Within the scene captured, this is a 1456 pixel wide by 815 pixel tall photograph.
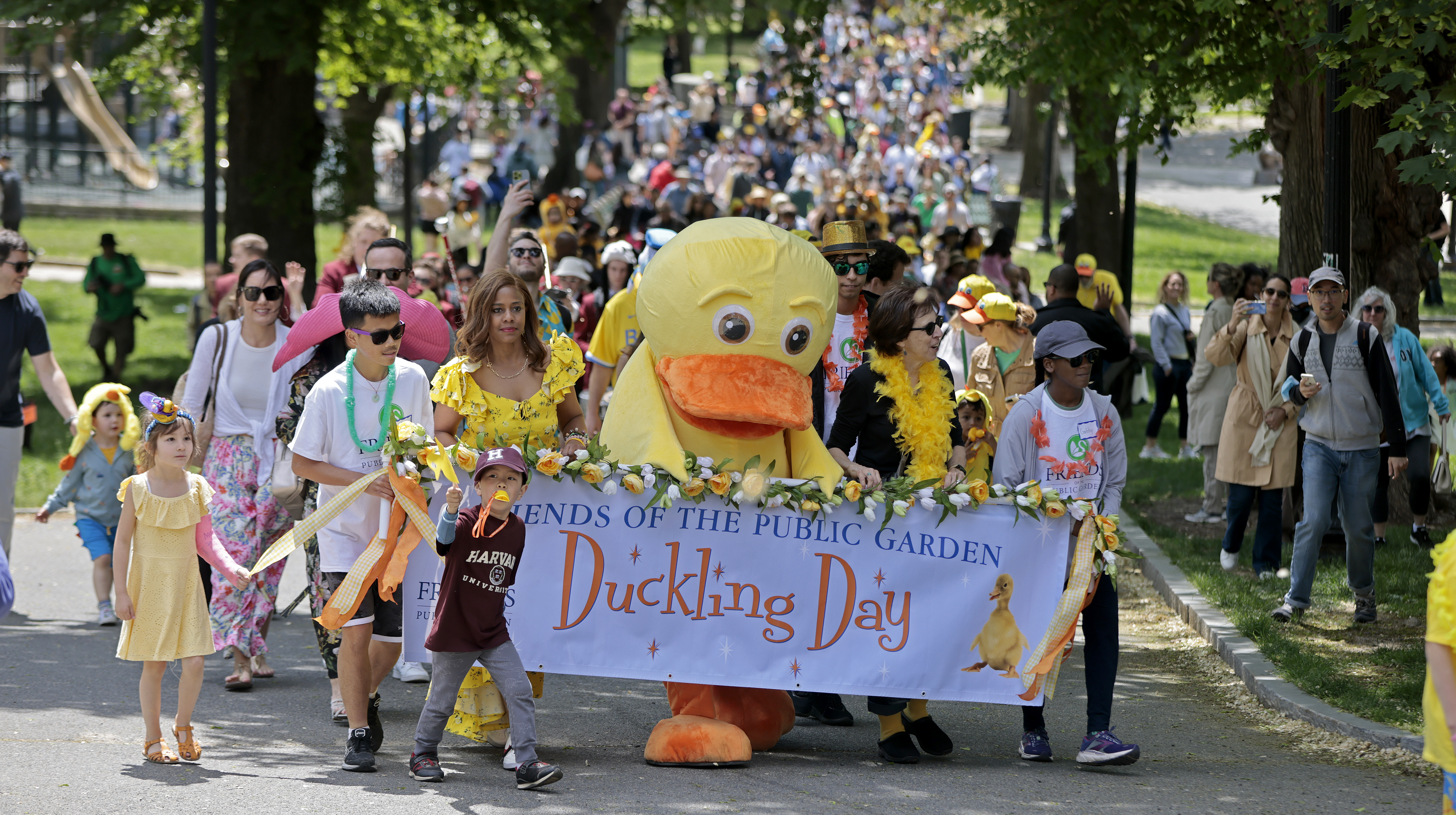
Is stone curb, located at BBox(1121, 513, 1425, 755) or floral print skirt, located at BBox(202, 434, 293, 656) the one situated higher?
floral print skirt, located at BBox(202, 434, 293, 656)

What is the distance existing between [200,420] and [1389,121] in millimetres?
5942

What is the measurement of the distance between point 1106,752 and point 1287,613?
3079 mm

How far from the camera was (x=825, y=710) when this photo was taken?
7.37m

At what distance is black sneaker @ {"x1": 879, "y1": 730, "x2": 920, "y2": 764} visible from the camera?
257 inches

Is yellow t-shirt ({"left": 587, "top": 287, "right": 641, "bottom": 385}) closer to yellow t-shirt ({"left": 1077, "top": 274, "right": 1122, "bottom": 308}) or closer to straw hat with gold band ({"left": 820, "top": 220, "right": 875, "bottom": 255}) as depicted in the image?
straw hat with gold band ({"left": 820, "top": 220, "right": 875, "bottom": 255})

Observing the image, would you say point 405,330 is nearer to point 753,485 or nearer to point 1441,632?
point 753,485

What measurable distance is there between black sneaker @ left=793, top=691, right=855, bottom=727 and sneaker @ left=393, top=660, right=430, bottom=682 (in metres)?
1.87

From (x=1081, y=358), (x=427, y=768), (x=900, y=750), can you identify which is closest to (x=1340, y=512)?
(x=1081, y=358)

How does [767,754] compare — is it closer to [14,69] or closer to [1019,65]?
[1019,65]

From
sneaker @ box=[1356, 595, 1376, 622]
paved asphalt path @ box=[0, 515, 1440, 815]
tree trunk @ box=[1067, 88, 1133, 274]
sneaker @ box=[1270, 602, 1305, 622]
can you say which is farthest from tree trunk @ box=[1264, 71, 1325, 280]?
paved asphalt path @ box=[0, 515, 1440, 815]

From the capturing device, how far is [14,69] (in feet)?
132

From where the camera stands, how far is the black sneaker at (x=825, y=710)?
7.33 metres

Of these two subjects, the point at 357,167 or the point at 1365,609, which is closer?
the point at 1365,609

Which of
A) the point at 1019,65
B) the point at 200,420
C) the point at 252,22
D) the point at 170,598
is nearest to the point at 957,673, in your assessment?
the point at 170,598
